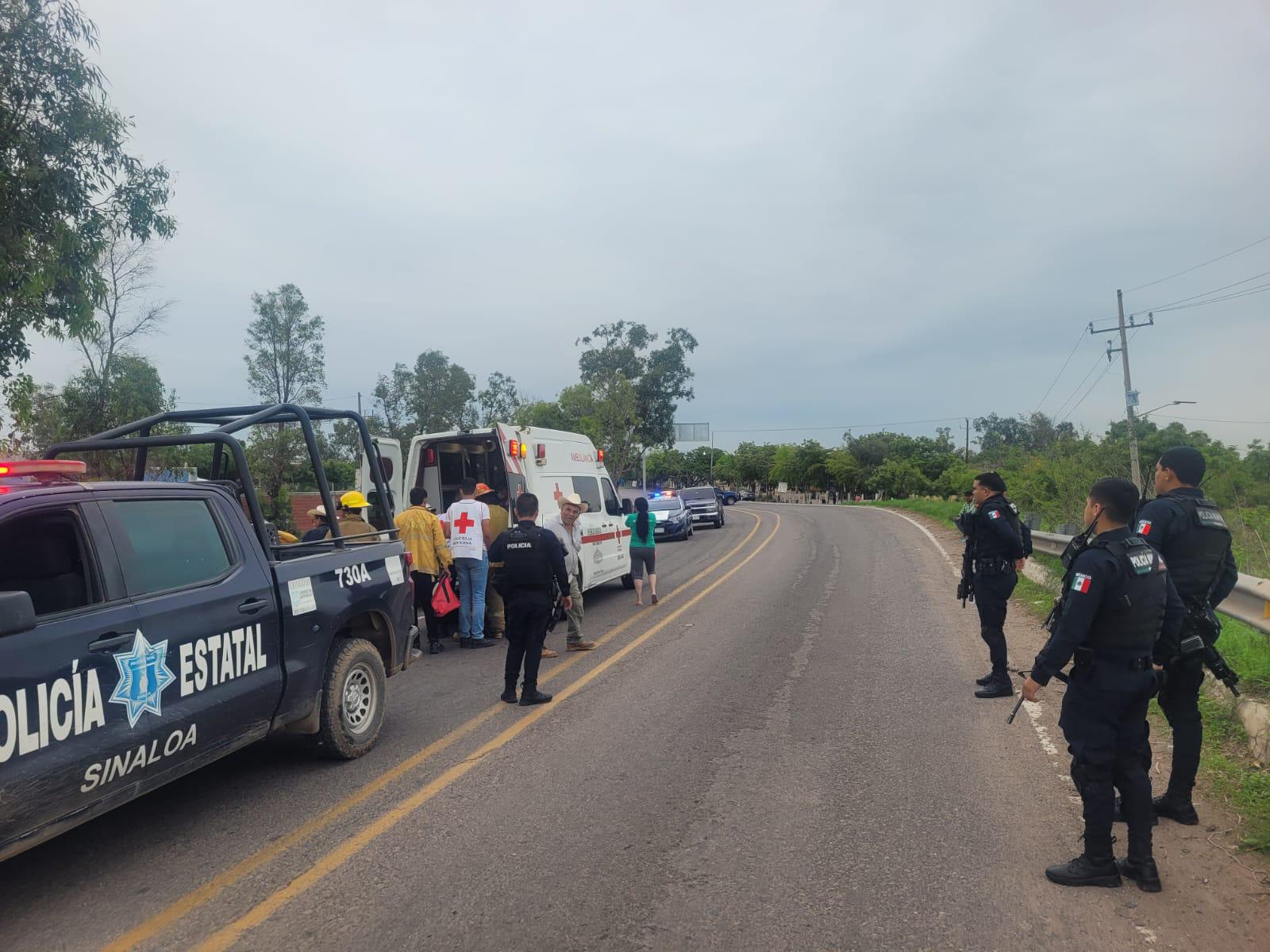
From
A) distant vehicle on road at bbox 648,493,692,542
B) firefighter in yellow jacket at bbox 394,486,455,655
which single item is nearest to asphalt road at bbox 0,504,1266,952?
firefighter in yellow jacket at bbox 394,486,455,655

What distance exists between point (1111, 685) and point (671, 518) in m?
22.2

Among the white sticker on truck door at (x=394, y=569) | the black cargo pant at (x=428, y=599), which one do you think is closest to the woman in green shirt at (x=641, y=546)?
the black cargo pant at (x=428, y=599)

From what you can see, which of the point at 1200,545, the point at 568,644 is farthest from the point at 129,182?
A: the point at 1200,545

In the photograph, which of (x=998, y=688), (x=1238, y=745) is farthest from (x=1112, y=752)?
(x=998, y=688)

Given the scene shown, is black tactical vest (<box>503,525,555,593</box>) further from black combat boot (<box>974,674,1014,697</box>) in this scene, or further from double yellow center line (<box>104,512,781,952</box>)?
black combat boot (<box>974,674,1014,697</box>)

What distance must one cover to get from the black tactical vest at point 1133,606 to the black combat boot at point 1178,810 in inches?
51.6

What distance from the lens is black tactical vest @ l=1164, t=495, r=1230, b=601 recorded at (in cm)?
445

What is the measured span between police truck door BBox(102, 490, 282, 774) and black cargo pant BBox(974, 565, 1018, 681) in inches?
214

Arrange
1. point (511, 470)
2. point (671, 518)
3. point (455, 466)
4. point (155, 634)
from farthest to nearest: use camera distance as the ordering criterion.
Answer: point (671, 518) → point (455, 466) → point (511, 470) → point (155, 634)

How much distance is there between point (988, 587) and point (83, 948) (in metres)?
6.46

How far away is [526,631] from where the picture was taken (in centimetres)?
682

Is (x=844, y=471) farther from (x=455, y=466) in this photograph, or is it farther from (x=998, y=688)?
(x=998, y=688)

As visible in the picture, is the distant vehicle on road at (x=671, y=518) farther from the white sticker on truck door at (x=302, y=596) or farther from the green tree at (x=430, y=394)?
the green tree at (x=430, y=394)

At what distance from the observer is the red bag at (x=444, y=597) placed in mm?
8844
